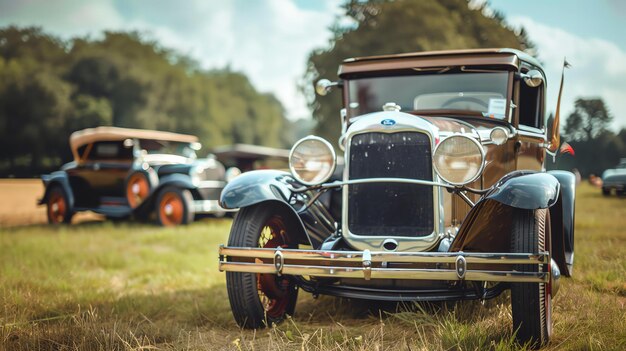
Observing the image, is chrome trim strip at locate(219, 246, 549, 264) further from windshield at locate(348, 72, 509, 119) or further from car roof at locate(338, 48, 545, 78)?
car roof at locate(338, 48, 545, 78)

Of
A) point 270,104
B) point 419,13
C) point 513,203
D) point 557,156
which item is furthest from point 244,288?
point 270,104

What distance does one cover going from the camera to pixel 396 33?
481 inches

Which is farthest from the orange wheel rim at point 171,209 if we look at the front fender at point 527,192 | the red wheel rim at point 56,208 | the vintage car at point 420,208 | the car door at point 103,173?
the front fender at point 527,192

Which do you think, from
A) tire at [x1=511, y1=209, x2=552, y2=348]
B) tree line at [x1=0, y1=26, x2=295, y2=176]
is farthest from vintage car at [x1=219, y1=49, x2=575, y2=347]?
tree line at [x1=0, y1=26, x2=295, y2=176]

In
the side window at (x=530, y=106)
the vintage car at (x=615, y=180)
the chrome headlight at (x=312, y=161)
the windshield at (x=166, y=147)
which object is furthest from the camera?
the windshield at (x=166, y=147)

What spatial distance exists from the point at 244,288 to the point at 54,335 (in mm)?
1001

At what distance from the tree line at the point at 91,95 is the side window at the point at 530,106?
38.8ft

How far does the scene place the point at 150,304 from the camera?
3.91 meters

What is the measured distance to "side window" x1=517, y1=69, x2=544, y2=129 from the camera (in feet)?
13.0

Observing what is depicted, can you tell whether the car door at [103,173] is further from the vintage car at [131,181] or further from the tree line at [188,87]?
the tree line at [188,87]

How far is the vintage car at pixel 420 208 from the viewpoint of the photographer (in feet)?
8.73

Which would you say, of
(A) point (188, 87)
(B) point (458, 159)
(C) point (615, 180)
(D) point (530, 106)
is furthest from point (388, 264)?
(A) point (188, 87)

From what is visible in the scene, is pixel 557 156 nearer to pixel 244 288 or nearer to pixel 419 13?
pixel 244 288

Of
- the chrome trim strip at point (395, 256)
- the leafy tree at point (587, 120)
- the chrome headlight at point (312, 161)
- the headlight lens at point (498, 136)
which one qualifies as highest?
the leafy tree at point (587, 120)
